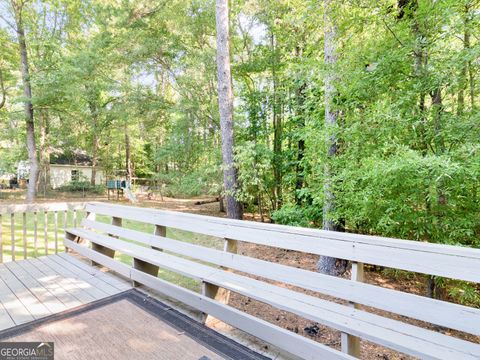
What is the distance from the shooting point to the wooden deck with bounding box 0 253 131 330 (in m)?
2.30

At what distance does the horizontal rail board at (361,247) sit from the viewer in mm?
1219

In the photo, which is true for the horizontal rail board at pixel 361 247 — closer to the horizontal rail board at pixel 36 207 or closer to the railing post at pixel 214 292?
the railing post at pixel 214 292

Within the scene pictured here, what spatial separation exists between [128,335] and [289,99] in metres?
6.85

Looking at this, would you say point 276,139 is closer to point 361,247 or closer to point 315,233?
point 315,233

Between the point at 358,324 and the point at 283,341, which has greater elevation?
the point at 358,324

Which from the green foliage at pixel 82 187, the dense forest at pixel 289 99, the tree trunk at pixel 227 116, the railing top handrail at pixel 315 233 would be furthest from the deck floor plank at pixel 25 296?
the green foliage at pixel 82 187

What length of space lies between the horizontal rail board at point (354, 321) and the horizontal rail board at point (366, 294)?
81mm

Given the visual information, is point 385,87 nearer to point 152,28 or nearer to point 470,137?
point 470,137

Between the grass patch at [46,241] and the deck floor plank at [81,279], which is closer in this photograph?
the deck floor plank at [81,279]

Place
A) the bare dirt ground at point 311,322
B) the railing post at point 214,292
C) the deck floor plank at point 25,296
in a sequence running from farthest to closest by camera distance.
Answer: the bare dirt ground at point 311,322 < the deck floor plank at point 25,296 < the railing post at point 214,292

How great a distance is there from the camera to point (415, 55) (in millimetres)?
2855

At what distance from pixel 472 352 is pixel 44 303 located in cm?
Answer: 307

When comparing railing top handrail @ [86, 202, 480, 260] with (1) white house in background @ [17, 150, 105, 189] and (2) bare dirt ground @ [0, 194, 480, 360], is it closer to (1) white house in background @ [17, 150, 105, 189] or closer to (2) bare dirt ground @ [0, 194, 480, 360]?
(2) bare dirt ground @ [0, 194, 480, 360]

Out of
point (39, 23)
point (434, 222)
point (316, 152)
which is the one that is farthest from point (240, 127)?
point (39, 23)
